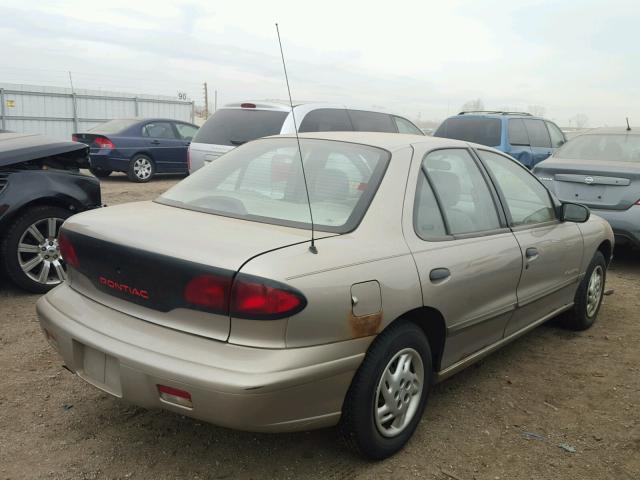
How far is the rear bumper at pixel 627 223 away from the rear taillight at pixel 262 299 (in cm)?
512

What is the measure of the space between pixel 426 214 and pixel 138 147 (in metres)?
11.0

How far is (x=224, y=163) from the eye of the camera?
3.52 meters

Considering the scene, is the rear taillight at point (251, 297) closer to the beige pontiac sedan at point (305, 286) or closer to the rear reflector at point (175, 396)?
the beige pontiac sedan at point (305, 286)

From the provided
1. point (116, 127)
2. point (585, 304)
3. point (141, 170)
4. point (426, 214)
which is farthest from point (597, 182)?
point (116, 127)

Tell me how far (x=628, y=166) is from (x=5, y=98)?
1804cm

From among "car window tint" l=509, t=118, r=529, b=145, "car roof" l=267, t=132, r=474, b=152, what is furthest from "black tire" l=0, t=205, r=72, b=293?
"car window tint" l=509, t=118, r=529, b=145

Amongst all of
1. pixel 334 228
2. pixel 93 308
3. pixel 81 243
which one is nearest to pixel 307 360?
pixel 334 228

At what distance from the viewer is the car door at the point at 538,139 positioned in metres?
10.5

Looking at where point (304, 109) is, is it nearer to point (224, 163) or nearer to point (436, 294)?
point (224, 163)

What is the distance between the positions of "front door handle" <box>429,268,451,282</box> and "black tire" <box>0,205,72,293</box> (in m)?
3.42

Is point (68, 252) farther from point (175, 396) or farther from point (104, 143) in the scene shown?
point (104, 143)

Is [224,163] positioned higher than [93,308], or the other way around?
[224,163]

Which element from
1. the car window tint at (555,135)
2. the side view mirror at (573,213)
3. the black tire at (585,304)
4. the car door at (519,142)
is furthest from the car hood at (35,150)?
the car window tint at (555,135)

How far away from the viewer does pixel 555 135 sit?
1155 cm
